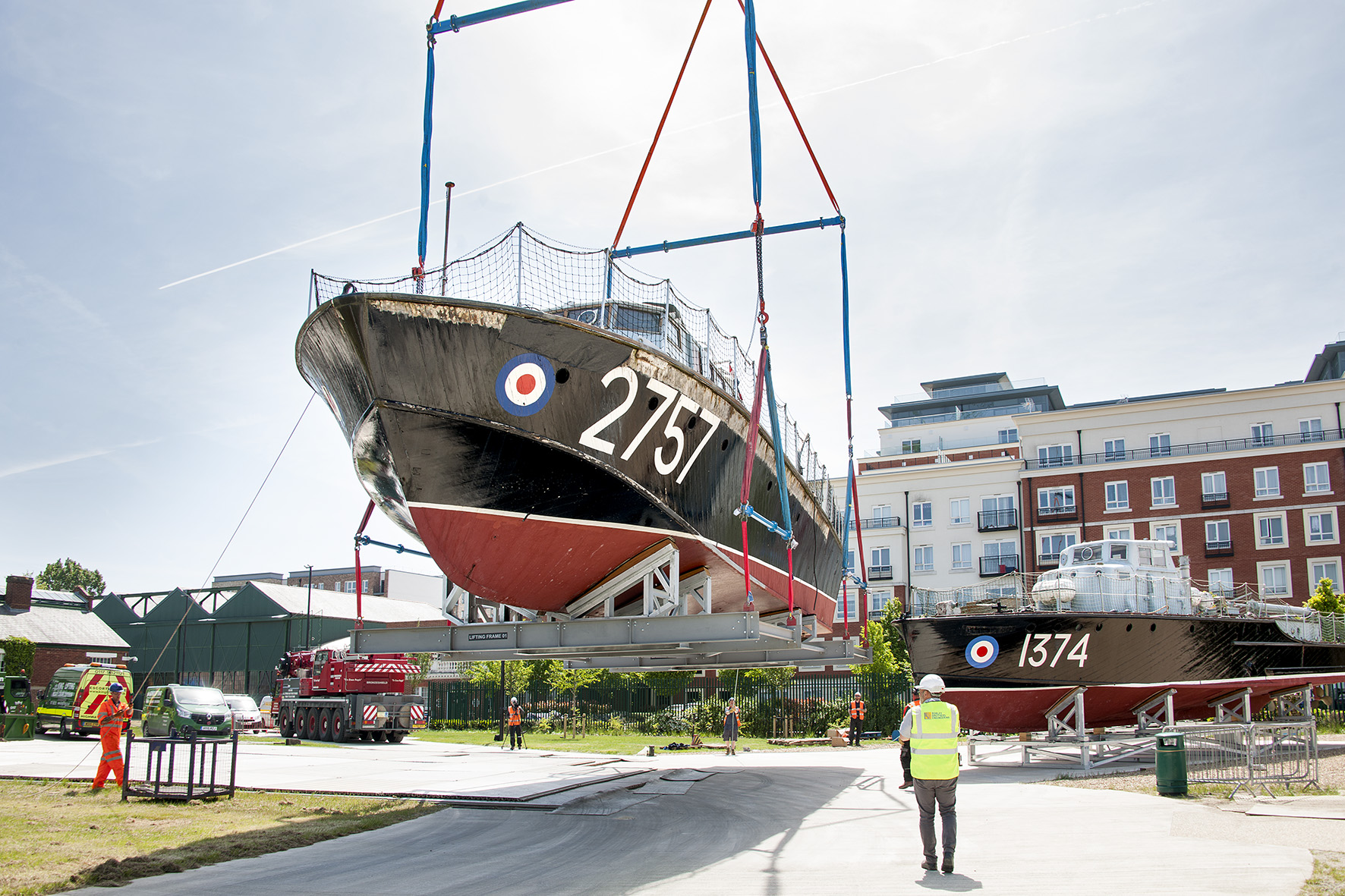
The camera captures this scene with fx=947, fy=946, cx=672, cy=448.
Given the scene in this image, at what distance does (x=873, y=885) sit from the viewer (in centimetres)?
548

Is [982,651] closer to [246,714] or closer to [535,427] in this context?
[535,427]

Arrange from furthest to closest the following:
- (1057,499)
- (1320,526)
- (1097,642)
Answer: (1057,499) → (1320,526) → (1097,642)

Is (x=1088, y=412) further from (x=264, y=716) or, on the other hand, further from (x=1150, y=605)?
(x=264, y=716)

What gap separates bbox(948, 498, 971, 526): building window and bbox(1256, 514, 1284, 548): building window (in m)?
10.4

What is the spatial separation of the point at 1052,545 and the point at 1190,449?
6319 mm

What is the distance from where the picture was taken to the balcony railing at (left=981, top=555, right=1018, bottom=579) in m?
38.5

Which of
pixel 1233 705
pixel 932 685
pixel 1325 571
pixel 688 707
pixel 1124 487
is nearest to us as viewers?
pixel 932 685

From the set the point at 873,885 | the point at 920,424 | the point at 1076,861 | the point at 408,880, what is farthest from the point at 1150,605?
the point at 920,424

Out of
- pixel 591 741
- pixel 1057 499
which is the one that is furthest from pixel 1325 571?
pixel 591 741

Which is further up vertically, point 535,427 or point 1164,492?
point 1164,492

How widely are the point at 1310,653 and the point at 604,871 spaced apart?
55.5 feet

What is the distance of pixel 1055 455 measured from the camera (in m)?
39.4

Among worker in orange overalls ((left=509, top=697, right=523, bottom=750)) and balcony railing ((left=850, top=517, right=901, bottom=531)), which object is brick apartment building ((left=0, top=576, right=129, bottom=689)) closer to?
worker in orange overalls ((left=509, top=697, right=523, bottom=750))

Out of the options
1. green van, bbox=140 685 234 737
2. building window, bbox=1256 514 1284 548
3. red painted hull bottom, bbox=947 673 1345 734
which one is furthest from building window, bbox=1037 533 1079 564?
green van, bbox=140 685 234 737
